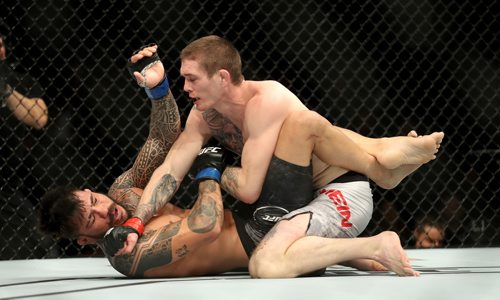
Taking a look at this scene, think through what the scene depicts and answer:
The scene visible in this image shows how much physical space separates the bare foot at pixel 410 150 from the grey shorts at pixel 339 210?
9 cm

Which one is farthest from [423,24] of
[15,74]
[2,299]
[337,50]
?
[2,299]

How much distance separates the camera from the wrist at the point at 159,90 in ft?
7.53

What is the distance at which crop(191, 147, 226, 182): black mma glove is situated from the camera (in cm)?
218

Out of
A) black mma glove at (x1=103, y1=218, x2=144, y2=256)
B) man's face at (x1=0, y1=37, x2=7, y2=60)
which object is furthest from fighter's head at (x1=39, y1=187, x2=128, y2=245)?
man's face at (x1=0, y1=37, x2=7, y2=60)

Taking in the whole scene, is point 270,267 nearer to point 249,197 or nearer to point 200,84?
point 249,197

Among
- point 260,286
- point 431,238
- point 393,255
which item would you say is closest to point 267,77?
point 431,238

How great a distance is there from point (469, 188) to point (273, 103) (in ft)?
6.28

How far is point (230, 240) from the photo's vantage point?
2.22 m

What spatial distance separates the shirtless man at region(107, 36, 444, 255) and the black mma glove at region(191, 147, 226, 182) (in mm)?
33

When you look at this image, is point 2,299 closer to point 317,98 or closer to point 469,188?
point 317,98

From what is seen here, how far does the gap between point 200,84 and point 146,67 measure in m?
0.17

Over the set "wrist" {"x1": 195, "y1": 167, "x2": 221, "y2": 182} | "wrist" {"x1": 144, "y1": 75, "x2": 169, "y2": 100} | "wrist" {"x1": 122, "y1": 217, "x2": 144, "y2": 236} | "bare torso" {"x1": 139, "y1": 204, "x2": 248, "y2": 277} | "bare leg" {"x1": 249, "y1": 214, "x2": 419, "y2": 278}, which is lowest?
"bare torso" {"x1": 139, "y1": 204, "x2": 248, "y2": 277}

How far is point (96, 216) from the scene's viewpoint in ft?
6.97

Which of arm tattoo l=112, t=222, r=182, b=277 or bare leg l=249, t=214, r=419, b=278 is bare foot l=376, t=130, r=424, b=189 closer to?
bare leg l=249, t=214, r=419, b=278
